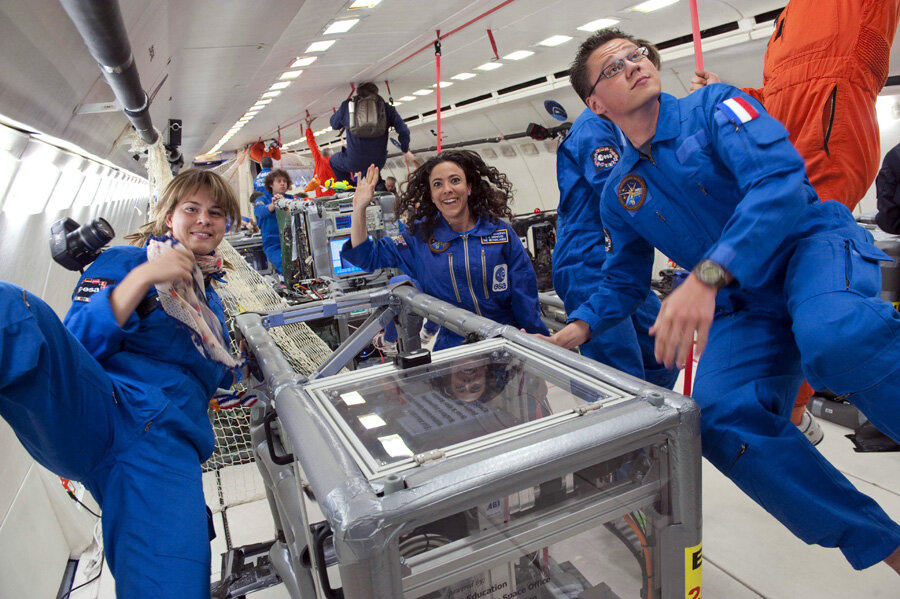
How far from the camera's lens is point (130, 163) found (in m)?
12.5

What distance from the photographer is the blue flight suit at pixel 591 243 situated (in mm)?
3203

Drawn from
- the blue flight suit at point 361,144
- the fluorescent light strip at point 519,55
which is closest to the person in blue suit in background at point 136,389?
the blue flight suit at point 361,144

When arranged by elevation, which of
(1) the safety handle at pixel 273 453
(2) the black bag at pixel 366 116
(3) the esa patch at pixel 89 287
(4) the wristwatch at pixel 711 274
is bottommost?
(1) the safety handle at pixel 273 453

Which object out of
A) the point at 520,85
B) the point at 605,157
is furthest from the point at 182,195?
the point at 520,85

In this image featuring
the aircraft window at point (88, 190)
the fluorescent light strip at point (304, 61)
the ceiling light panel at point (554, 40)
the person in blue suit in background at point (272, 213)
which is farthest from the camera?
the person in blue suit in background at point (272, 213)

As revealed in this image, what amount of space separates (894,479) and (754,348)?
2170mm

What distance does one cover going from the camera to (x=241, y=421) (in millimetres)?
4668

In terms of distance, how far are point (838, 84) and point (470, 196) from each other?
191 cm

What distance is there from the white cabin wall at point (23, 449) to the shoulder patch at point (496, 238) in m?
2.19

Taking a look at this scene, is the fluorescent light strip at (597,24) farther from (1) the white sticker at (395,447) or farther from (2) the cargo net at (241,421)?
(1) the white sticker at (395,447)

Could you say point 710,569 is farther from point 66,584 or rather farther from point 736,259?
point 66,584

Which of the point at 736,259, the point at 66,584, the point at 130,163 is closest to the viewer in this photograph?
the point at 736,259

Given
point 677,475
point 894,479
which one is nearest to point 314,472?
point 677,475

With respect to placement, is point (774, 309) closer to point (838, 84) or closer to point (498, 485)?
point (838, 84)
